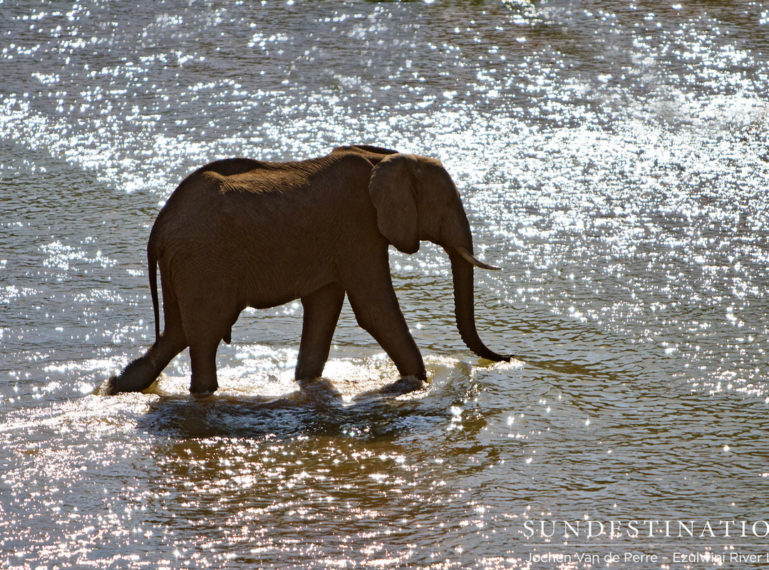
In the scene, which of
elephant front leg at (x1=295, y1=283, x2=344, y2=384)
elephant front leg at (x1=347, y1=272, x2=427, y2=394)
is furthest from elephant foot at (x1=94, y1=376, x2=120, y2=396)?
elephant front leg at (x1=347, y1=272, x2=427, y2=394)

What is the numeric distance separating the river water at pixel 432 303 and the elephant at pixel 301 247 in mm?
277

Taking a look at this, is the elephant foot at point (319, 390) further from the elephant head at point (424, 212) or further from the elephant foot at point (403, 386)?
the elephant head at point (424, 212)

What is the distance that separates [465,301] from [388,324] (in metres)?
0.55

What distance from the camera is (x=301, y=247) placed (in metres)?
7.17

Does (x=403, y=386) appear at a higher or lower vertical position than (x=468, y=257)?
lower

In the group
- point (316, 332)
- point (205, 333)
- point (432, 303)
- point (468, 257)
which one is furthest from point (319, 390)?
point (432, 303)

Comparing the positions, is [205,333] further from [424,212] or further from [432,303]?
[432,303]

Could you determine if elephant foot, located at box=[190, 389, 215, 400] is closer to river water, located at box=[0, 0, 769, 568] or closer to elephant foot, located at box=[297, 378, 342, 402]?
river water, located at box=[0, 0, 769, 568]

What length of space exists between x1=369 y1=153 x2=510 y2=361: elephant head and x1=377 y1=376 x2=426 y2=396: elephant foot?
489 millimetres

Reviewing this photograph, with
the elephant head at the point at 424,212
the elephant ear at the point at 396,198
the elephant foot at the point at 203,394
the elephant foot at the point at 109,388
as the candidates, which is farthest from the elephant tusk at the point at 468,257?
the elephant foot at the point at 109,388

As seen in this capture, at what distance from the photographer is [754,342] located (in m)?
8.04

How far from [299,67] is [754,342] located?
9.51 meters

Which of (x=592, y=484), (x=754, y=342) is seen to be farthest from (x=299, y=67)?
(x=592, y=484)

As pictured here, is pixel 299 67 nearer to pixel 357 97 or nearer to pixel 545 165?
pixel 357 97
